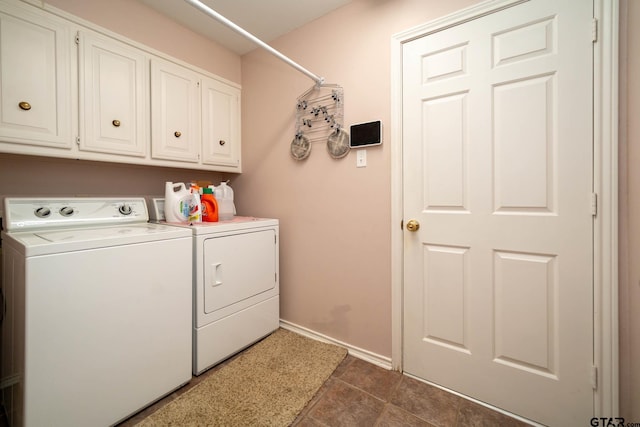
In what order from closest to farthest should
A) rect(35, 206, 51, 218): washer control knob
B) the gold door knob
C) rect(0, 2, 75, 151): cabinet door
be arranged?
rect(0, 2, 75, 151): cabinet door, rect(35, 206, 51, 218): washer control knob, the gold door knob

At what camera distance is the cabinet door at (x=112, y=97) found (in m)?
1.54

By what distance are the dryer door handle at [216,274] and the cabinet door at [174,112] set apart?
905 millimetres

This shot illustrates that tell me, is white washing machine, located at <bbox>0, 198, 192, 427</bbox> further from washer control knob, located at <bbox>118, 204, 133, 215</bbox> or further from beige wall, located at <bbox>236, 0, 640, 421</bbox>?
beige wall, located at <bbox>236, 0, 640, 421</bbox>

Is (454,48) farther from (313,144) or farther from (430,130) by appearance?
(313,144)

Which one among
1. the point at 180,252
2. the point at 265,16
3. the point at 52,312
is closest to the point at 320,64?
the point at 265,16

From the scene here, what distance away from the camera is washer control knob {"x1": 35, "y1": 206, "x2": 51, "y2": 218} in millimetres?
1466

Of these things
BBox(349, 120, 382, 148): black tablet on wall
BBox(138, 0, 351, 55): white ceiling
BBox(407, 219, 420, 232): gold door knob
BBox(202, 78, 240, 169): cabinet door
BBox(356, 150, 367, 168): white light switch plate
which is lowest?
BBox(407, 219, 420, 232): gold door knob

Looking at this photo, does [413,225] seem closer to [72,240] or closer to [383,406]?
[383,406]

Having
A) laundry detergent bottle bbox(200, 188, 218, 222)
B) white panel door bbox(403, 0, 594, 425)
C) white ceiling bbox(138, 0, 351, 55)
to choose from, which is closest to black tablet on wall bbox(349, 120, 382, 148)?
white panel door bbox(403, 0, 594, 425)

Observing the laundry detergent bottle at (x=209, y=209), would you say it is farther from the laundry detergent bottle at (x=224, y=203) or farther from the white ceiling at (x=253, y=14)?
the white ceiling at (x=253, y=14)

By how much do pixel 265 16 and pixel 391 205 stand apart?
170 cm

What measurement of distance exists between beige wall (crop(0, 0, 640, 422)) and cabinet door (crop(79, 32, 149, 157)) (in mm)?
227

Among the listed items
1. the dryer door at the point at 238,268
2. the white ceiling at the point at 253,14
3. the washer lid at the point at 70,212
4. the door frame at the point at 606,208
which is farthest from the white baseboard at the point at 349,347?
the white ceiling at the point at 253,14

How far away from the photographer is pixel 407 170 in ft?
5.28
